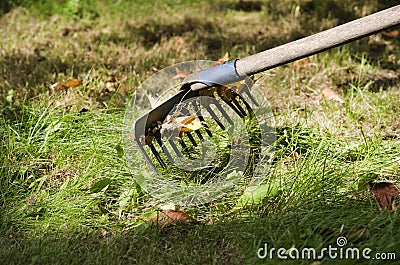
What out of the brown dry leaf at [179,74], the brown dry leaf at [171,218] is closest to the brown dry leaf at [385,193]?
the brown dry leaf at [171,218]

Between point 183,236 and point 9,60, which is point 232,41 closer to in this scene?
point 9,60

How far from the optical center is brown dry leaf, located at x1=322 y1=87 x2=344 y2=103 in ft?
9.53

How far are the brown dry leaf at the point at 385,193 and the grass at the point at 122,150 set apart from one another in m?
0.03

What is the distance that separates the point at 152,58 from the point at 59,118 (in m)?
1.07

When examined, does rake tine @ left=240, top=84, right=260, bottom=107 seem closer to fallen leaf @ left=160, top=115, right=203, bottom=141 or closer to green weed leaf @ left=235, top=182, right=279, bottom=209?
fallen leaf @ left=160, top=115, right=203, bottom=141

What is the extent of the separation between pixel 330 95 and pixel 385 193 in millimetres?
1058

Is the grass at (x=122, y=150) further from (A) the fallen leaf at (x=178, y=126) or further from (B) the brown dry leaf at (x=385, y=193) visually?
(A) the fallen leaf at (x=178, y=126)

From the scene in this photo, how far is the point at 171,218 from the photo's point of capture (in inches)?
78.2

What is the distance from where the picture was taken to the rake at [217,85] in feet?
6.66

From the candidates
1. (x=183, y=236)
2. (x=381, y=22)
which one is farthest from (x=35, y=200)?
(x=381, y=22)

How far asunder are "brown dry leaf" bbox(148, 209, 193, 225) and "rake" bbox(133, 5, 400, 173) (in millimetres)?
258

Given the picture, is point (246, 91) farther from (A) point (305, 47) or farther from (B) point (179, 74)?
(B) point (179, 74)

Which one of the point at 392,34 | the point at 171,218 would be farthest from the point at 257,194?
the point at 392,34

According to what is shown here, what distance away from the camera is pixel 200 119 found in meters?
2.30
